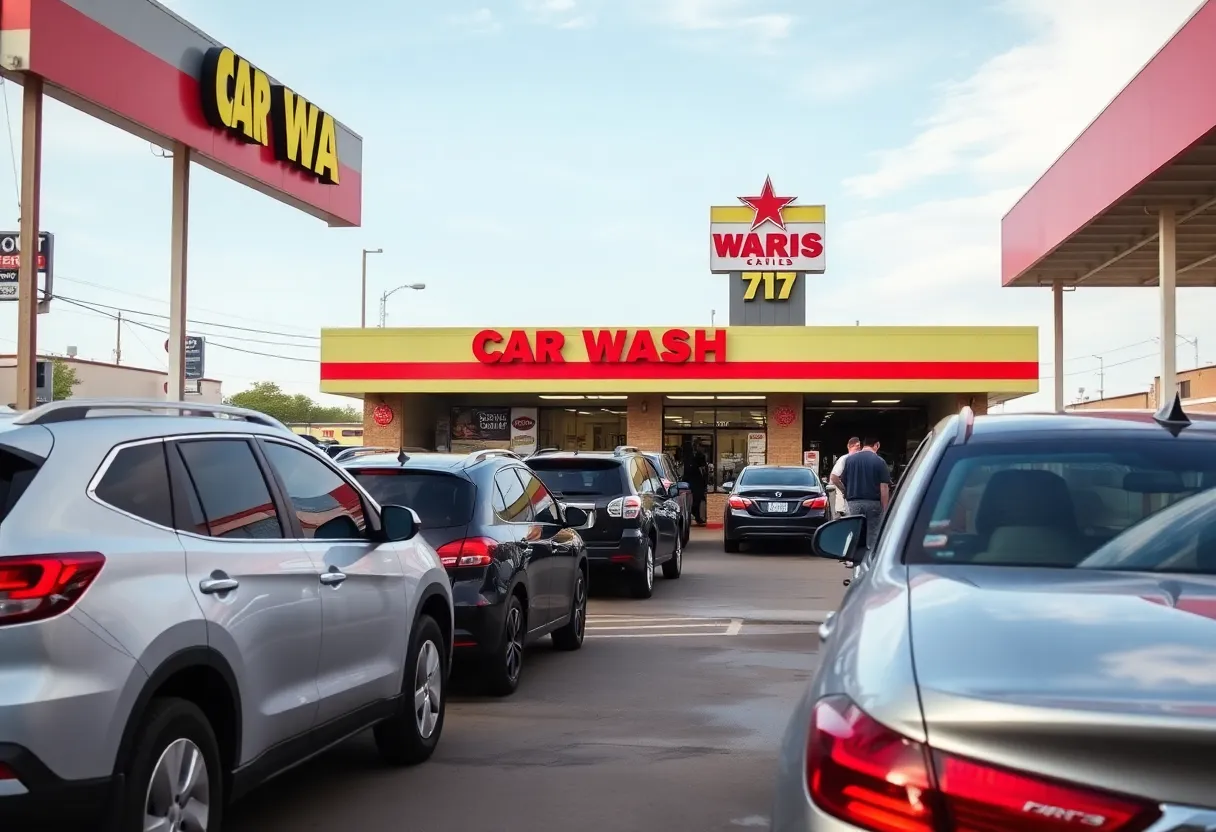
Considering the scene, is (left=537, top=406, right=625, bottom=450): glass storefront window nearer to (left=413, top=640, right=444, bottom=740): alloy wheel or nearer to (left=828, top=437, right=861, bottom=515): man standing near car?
(left=828, top=437, right=861, bottom=515): man standing near car

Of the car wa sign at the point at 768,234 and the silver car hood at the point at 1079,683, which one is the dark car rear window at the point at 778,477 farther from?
the silver car hood at the point at 1079,683

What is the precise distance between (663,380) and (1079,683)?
30.8 meters

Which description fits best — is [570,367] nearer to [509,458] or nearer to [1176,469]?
[509,458]

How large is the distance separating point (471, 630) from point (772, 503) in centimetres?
1460

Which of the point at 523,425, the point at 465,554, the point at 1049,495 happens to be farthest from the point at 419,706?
the point at 523,425

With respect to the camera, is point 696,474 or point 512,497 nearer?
point 512,497

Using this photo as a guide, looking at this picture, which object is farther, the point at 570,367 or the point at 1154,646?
the point at 570,367

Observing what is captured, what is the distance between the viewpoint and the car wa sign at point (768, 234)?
37562mm

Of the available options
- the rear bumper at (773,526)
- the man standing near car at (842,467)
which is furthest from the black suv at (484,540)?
the rear bumper at (773,526)

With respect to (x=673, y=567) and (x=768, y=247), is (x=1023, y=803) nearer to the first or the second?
(x=673, y=567)

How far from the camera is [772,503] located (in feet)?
73.8

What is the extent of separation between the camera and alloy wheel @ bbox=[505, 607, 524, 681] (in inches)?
345

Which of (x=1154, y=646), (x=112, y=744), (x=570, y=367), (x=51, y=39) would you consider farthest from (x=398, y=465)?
(x=570, y=367)

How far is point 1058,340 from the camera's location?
80.5 ft
